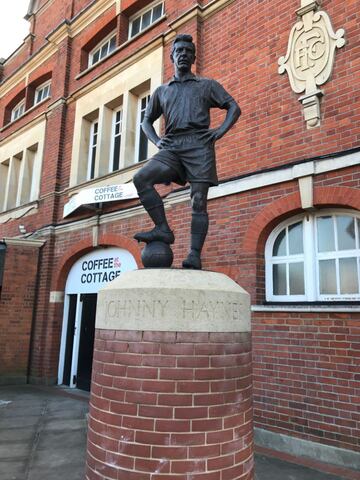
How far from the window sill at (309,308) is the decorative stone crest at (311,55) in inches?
96.3

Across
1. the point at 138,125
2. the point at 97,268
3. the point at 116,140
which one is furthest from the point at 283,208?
the point at 116,140

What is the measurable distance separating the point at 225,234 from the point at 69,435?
360 cm

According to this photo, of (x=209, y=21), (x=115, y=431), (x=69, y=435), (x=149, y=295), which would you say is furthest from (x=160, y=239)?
(x=209, y=21)

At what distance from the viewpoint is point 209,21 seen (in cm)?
749

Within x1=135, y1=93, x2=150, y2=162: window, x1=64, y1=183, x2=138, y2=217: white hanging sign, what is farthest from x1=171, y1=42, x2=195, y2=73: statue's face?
x1=135, y1=93, x2=150, y2=162: window

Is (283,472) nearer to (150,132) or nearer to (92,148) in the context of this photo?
(150,132)

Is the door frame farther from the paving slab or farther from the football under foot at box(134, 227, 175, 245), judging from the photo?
the football under foot at box(134, 227, 175, 245)

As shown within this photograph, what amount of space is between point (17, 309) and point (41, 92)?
7259 mm

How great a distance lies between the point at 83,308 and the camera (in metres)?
9.37

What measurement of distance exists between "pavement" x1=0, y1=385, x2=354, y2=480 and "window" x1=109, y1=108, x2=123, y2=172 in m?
5.21

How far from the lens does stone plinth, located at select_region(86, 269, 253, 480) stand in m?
2.68

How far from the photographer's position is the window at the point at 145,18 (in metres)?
9.40

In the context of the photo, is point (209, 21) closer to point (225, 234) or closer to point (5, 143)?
point (225, 234)

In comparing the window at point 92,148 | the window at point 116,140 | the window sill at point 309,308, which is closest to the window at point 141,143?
the window at point 116,140
